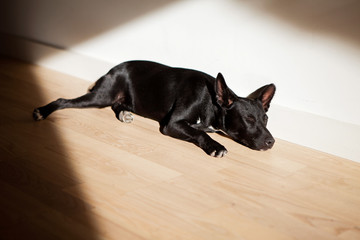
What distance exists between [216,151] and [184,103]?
1.54ft

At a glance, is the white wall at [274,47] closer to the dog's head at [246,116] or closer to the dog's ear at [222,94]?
the dog's head at [246,116]

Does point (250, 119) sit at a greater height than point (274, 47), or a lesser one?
lesser

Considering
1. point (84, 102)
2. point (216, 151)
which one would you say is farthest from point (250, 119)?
point (84, 102)

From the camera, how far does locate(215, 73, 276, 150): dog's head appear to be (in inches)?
104

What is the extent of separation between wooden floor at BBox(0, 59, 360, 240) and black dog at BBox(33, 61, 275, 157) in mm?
83

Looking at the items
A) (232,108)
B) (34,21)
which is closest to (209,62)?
(232,108)

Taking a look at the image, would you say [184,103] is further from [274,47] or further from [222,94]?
[274,47]

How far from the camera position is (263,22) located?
9.39 feet

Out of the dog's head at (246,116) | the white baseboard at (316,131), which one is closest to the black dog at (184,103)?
the dog's head at (246,116)

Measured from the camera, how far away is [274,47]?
286 cm

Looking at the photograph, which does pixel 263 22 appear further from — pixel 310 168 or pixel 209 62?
pixel 310 168

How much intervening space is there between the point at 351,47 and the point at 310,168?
31.1 inches

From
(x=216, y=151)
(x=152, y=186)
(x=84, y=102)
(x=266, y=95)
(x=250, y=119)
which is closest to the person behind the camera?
(x=152, y=186)

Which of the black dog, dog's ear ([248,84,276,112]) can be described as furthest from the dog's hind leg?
dog's ear ([248,84,276,112])
